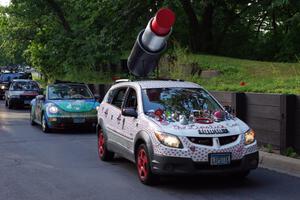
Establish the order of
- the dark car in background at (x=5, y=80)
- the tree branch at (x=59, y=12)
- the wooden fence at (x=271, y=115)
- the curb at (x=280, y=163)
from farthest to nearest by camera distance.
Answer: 1. the dark car in background at (x=5, y=80)
2. the tree branch at (x=59, y=12)
3. the wooden fence at (x=271, y=115)
4. the curb at (x=280, y=163)

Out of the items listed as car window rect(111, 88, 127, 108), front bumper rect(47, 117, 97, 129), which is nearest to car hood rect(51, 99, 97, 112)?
front bumper rect(47, 117, 97, 129)

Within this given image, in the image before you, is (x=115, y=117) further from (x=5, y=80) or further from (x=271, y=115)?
(x=5, y=80)

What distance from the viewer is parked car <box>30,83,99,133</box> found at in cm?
1536

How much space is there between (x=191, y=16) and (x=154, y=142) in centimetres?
2141

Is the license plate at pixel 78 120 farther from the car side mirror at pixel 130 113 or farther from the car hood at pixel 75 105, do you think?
the car side mirror at pixel 130 113

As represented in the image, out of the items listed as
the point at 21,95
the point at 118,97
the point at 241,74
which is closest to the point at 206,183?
the point at 118,97

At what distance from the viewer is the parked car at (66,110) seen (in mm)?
15359

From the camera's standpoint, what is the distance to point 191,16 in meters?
28.4

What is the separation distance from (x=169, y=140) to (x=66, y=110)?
8311 mm

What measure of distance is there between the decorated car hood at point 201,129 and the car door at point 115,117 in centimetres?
153

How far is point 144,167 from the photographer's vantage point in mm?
8055

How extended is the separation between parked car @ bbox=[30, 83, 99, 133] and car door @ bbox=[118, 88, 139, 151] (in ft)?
20.4

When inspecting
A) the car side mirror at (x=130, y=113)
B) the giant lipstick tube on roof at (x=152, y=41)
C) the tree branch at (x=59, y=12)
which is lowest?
the car side mirror at (x=130, y=113)

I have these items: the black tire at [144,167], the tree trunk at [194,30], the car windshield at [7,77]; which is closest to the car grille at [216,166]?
the black tire at [144,167]
